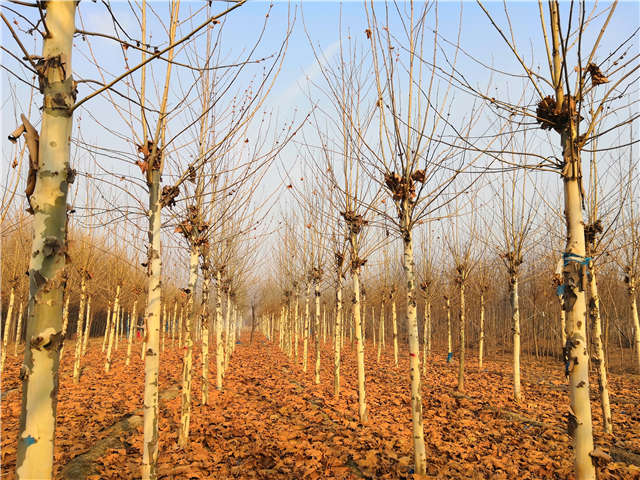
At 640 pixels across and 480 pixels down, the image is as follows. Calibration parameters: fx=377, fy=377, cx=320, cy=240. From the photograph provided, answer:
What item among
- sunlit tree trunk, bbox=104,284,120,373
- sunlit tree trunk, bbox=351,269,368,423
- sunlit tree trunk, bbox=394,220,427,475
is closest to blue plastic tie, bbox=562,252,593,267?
sunlit tree trunk, bbox=394,220,427,475

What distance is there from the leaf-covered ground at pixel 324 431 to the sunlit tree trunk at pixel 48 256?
9.54ft

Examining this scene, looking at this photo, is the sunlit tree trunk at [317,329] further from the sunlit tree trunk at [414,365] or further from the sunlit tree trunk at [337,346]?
the sunlit tree trunk at [414,365]

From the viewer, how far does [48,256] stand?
1.89m

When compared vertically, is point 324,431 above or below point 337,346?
below

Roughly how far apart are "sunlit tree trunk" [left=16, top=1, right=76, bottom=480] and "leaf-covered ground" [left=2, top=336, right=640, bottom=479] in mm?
2907

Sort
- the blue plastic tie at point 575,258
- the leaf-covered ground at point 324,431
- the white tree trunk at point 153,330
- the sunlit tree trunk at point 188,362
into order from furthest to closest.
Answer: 1. the sunlit tree trunk at point 188,362
2. the leaf-covered ground at point 324,431
3. the white tree trunk at point 153,330
4. the blue plastic tie at point 575,258

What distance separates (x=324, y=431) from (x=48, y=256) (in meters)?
5.16

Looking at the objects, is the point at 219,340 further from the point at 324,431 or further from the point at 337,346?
the point at 324,431

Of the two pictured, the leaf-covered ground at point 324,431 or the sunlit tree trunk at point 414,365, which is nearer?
the sunlit tree trunk at point 414,365

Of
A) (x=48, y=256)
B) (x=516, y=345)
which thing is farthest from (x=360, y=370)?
(x=48, y=256)

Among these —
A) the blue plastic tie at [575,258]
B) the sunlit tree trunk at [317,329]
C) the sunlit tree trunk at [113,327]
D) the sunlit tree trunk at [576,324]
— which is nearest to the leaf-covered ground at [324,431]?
the sunlit tree trunk at [317,329]

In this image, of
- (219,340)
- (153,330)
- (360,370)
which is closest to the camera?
(153,330)

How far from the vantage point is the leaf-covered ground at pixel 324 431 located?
451cm

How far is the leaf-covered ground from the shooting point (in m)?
4.51
